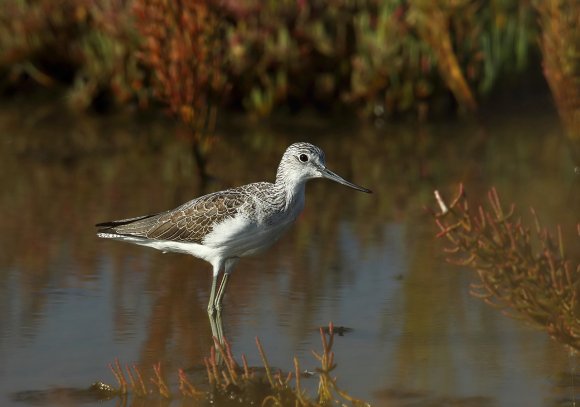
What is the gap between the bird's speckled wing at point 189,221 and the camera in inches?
318

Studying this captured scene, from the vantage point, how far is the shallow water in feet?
23.4

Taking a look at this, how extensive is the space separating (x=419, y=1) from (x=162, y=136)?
3.56 m

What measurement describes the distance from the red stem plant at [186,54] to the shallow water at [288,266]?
714mm

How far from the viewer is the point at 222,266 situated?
8.23 meters

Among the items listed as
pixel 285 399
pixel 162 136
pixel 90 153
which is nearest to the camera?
pixel 285 399

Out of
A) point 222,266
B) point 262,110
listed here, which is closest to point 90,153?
point 262,110

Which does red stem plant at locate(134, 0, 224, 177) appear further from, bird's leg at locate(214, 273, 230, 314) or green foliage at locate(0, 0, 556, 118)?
bird's leg at locate(214, 273, 230, 314)

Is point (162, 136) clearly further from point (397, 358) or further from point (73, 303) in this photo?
point (397, 358)

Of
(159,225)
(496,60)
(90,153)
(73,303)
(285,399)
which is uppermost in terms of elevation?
(496,60)

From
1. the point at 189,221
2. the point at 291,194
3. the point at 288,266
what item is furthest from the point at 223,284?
the point at 288,266

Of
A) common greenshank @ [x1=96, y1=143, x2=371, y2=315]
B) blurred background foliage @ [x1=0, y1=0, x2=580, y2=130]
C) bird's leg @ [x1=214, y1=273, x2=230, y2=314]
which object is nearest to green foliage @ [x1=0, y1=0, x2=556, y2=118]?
blurred background foliage @ [x1=0, y1=0, x2=580, y2=130]

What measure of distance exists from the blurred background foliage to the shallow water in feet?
1.59

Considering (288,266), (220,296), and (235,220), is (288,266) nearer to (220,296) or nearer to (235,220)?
(220,296)

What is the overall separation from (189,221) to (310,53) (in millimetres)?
7161
